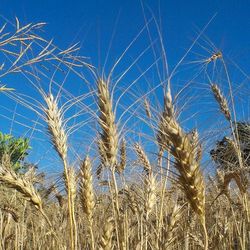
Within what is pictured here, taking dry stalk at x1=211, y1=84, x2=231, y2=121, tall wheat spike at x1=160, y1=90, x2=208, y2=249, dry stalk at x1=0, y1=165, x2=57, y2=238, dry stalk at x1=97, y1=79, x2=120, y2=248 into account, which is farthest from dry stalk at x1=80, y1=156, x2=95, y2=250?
dry stalk at x1=211, y1=84, x2=231, y2=121

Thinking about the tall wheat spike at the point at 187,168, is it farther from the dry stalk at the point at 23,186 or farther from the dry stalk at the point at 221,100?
the dry stalk at the point at 221,100

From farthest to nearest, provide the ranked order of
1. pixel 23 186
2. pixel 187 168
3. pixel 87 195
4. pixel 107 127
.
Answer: pixel 87 195
pixel 107 127
pixel 23 186
pixel 187 168

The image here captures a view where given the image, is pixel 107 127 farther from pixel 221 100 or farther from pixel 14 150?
pixel 14 150

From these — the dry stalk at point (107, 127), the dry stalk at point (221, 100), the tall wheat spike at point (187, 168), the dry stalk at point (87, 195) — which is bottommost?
the tall wheat spike at point (187, 168)

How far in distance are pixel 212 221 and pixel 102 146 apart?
9.92 ft

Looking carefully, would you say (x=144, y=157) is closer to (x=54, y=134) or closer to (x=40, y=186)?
(x=54, y=134)

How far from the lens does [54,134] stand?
242cm

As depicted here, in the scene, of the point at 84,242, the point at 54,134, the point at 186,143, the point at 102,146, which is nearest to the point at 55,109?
the point at 54,134

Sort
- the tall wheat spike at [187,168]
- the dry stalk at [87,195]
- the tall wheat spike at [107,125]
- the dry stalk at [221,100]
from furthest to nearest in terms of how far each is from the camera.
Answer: the dry stalk at [221,100], the dry stalk at [87,195], the tall wheat spike at [107,125], the tall wheat spike at [187,168]

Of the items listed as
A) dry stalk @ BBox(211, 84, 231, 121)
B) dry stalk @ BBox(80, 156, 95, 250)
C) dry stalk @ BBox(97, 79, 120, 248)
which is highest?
dry stalk @ BBox(211, 84, 231, 121)

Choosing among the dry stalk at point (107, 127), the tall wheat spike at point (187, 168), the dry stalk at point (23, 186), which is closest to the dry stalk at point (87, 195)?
the dry stalk at point (107, 127)

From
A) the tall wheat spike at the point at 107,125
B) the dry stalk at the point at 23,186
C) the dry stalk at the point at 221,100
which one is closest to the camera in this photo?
the dry stalk at the point at 23,186

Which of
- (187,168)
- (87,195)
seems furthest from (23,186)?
(187,168)

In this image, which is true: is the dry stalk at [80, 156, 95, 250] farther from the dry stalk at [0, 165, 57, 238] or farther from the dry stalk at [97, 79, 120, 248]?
the dry stalk at [0, 165, 57, 238]
